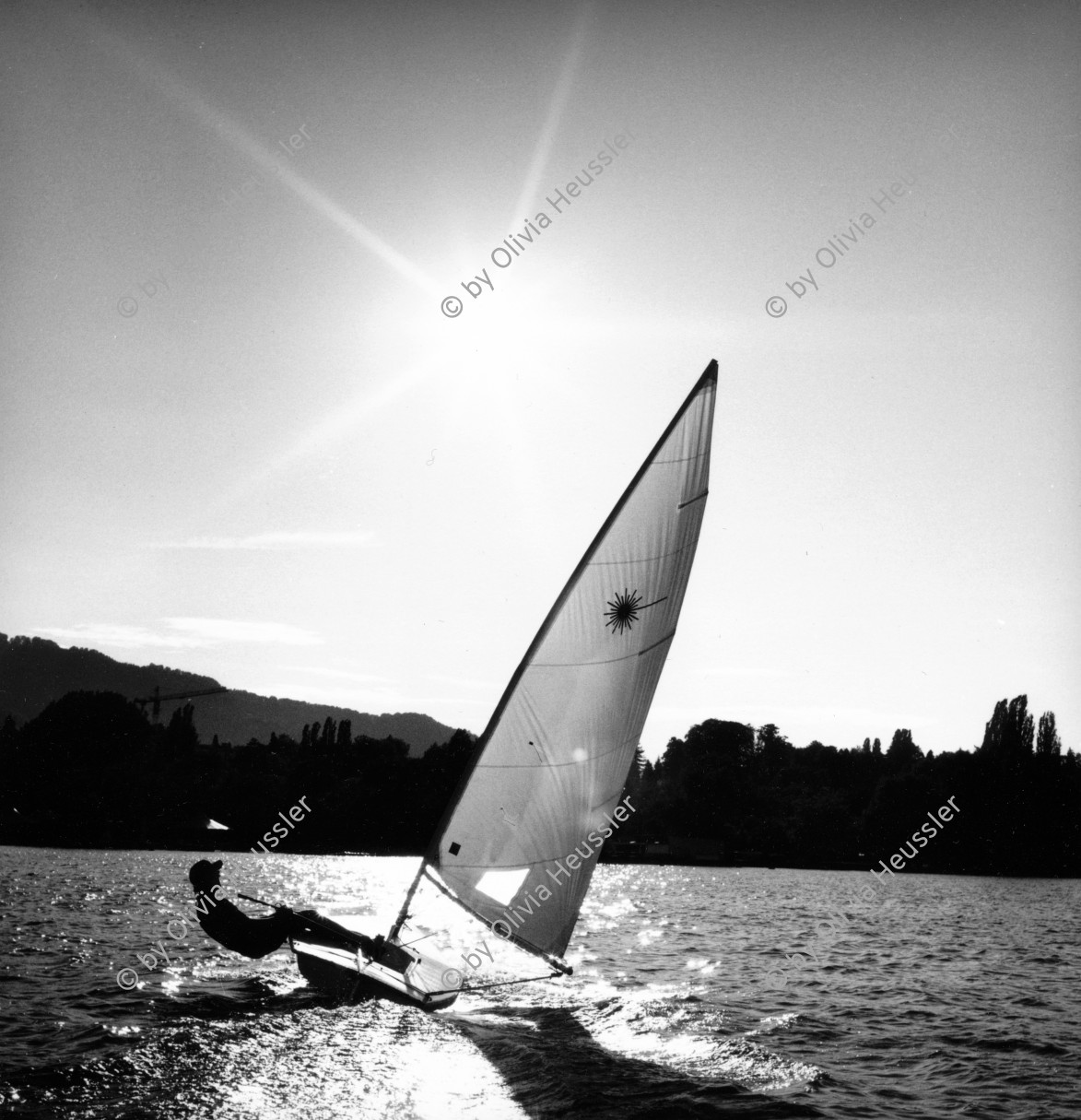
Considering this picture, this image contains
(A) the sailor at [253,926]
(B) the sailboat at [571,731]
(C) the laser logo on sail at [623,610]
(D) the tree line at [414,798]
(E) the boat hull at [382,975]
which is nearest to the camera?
(B) the sailboat at [571,731]

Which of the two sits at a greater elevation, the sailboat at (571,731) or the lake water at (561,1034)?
the sailboat at (571,731)

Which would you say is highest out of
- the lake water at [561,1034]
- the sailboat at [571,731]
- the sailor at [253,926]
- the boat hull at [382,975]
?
the sailboat at [571,731]

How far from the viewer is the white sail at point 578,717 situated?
58.7 feet

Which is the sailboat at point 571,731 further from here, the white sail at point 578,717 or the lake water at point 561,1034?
the lake water at point 561,1034

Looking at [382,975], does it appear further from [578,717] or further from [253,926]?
[578,717]

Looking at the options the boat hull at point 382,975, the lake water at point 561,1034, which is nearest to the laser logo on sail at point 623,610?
the lake water at point 561,1034

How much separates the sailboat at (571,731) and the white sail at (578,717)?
3 centimetres

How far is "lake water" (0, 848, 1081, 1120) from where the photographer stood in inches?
545

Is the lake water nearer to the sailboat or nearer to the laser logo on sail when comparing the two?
the sailboat

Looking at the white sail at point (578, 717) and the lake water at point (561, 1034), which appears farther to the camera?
the white sail at point (578, 717)

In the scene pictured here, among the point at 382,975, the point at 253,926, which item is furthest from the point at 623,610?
the point at 253,926

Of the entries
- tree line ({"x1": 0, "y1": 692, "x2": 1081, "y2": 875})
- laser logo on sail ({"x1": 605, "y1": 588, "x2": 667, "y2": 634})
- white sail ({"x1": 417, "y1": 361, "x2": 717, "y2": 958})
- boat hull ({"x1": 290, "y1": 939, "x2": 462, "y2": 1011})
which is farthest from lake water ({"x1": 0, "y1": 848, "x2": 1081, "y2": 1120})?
tree line ({"x1": 0, "y1": 692, "x2": 1081, "y2": 875})

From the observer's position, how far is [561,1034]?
18688mm

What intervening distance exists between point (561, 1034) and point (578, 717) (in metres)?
6.57
